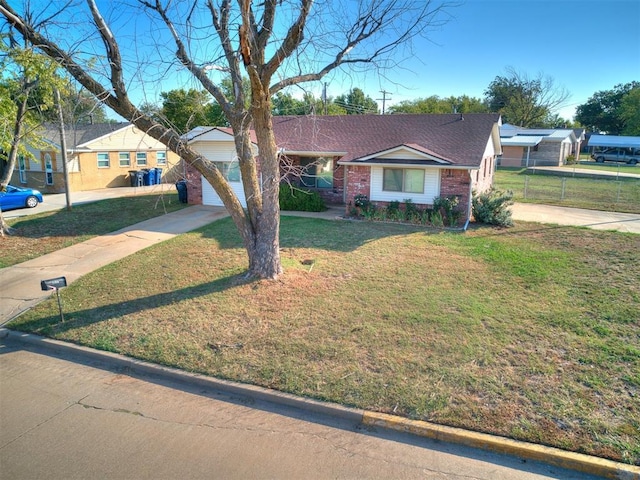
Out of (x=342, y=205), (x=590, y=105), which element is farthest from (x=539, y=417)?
(x=590, y=105)

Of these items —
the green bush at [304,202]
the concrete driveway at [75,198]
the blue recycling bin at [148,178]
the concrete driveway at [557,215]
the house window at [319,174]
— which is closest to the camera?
the concrete driveway at [557,215]

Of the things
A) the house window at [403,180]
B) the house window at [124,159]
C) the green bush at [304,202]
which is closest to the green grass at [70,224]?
the green bush at [304,202]

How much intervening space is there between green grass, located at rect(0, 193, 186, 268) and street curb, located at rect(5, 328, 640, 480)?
19.3 feet

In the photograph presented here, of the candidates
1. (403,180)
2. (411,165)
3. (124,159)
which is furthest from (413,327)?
(124,159)

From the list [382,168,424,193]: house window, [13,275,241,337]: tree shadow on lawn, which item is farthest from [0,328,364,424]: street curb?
[382,168,424,193]: house window

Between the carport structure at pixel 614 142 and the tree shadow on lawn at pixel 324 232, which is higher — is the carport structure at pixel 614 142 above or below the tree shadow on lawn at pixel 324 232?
above

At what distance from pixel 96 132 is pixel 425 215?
21.8m

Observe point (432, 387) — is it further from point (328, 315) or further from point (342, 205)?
point (342, 205)

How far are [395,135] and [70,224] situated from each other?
Result: 510 inches

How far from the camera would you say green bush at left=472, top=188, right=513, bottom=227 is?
48.0ft

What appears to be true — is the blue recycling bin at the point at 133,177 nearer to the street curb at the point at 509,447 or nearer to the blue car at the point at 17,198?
the blue car at the point at 17,198

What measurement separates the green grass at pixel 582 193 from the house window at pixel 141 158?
22.1m

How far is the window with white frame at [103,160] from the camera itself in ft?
86.4

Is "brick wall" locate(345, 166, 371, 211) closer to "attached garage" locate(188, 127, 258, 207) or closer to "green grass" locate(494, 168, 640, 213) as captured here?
"attached garage" locate(188, 127, 258, 207)
